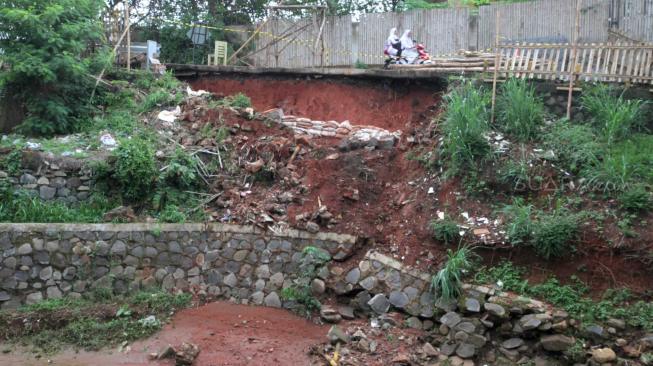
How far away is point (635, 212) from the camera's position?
7957 mm

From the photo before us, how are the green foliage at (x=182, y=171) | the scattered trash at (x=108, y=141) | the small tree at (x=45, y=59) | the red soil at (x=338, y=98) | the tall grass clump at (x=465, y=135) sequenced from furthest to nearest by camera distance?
the red soil at (x=338, y=98), the small tree at (x=45, y=59), the scattered trash at (x=108, y=141), the green foliage at (x=182, y=171), the tall grass clump at (x=465, y=135)

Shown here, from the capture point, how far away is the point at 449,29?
15.5 meters

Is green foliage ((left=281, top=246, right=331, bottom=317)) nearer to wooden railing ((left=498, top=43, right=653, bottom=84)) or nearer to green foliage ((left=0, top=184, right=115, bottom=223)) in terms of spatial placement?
green foliage ((left=0, top=184, right=115, bottom=223))

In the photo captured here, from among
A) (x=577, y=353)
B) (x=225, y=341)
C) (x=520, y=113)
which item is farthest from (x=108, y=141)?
(x=577, y=353)

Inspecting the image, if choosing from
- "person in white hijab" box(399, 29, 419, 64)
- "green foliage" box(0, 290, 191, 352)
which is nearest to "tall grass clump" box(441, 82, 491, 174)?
"person in white hijab" box(399, 29, 419, 64)

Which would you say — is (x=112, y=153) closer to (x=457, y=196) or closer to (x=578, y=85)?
(x=457, y=196)

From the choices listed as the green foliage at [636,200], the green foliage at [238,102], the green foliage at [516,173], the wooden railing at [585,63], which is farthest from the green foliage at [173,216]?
the green foliage at [636,200]

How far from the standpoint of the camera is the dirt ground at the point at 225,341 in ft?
25.3

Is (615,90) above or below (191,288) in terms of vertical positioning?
above

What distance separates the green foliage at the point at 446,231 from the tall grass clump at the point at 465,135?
3.46 ft

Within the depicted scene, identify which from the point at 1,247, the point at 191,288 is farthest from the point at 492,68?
the point at 1,247

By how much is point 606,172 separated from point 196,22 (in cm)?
1493

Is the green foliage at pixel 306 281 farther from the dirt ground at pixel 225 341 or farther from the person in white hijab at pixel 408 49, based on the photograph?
the person in white hijab at pixel 408 49

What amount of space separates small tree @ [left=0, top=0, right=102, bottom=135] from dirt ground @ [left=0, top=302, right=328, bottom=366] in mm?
4914
